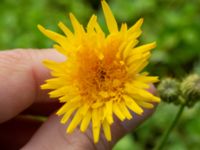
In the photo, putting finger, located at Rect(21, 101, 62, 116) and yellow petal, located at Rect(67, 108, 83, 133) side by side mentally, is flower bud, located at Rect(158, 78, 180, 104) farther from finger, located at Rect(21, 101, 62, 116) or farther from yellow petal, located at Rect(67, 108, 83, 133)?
yellow petal, located at Rect(67, 108, 83, 133)

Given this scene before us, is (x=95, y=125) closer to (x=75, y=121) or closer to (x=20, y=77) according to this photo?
(x=75, y=121)

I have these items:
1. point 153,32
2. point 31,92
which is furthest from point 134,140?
point 31,92

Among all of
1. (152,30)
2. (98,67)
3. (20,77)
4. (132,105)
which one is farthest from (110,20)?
(152,30)

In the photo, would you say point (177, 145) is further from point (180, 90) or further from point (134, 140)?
point (180, 90)

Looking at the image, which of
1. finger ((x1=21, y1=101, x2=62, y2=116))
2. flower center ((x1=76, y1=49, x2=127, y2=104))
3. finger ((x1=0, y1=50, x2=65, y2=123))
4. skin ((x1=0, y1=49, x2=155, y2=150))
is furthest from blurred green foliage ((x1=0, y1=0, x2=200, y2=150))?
flower center ((x1=76, y1=49, x2=127, y2=104))

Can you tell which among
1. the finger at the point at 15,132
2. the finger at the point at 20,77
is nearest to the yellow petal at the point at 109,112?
the finger at the point at 20,77

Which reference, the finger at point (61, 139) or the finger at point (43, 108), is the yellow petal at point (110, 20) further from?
the finger at point (43, 108)

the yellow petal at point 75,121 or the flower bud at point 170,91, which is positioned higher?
the yellow petal at point 75,121
